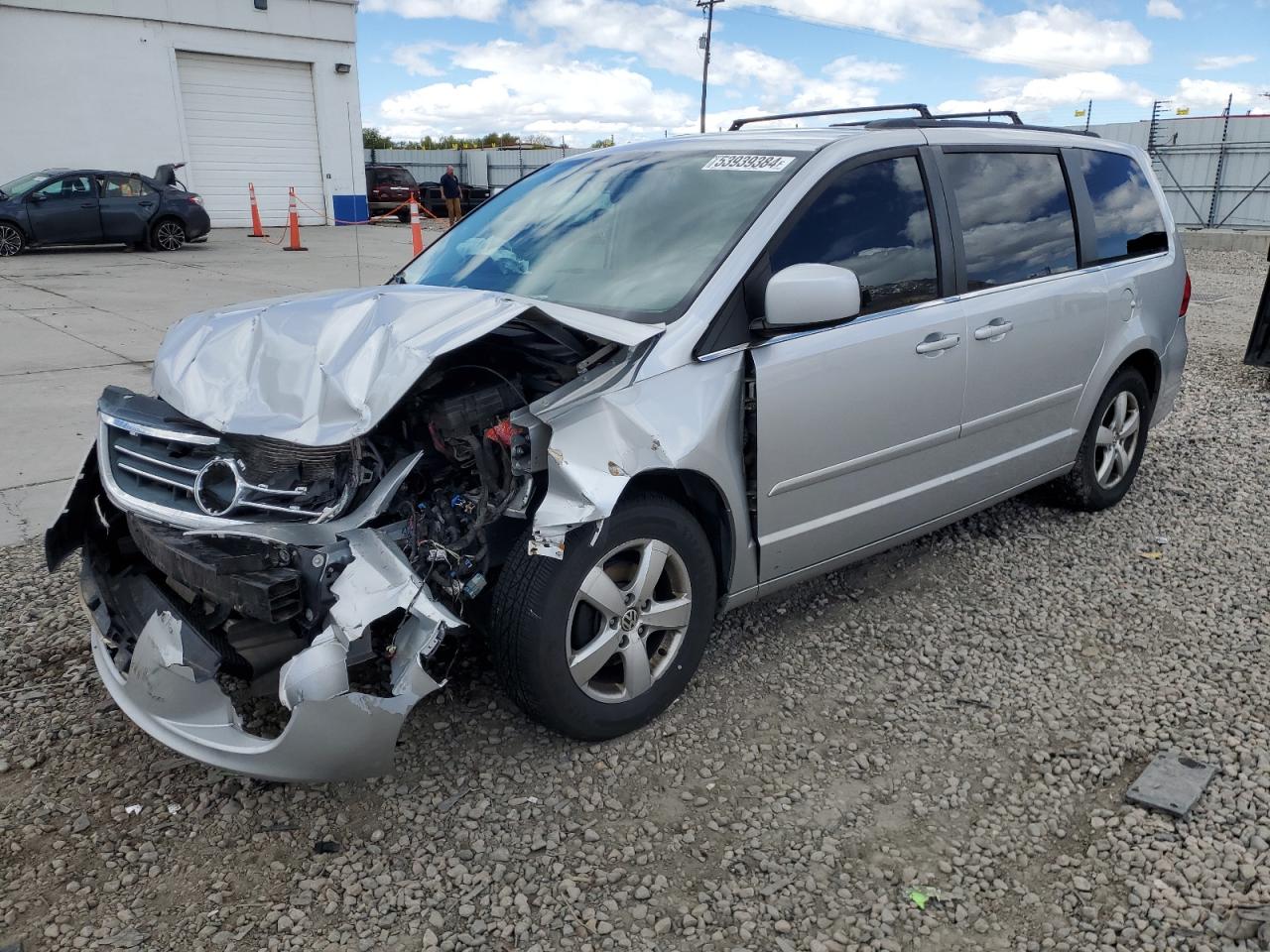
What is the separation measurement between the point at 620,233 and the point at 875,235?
92cm

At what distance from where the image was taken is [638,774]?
292cm

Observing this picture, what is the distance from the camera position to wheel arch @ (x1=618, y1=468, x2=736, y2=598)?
2.93 meters

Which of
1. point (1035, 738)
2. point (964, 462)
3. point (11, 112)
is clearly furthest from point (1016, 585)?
point (11, 112)

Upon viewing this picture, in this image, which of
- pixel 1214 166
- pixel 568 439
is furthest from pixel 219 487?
pixel 1214 166

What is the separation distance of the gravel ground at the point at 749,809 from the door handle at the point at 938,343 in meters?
1.08

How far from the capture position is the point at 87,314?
34.6 feet

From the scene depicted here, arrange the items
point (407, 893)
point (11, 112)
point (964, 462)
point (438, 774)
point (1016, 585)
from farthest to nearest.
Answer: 1. point (11, 112)
2. point (1016, 585)
3. point (964, 462)
4. point (438, 774)
5. point (407, 893)

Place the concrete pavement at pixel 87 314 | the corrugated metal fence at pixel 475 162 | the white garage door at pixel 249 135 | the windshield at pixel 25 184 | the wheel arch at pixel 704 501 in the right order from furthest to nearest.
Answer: the corrugated metal fence at pixel 475 162
the white garage door at pixel 249 135
the windshield at pixel 25 184
the concrete pavement at pixel 87 314
the wheel arch at pixel 704 501

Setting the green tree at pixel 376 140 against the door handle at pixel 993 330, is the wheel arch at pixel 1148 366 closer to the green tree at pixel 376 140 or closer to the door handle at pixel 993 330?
the door handle at pixel 993 330

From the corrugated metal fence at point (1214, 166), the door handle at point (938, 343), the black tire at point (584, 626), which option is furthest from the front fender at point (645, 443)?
the corrugated metal fence at point (1214, 166)

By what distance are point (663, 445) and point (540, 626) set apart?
62 centimetres

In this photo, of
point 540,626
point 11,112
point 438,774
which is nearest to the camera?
point 540,626

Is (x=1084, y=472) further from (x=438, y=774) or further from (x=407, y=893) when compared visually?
(x=407, y=893)

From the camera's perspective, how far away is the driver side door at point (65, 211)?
16.2 m
